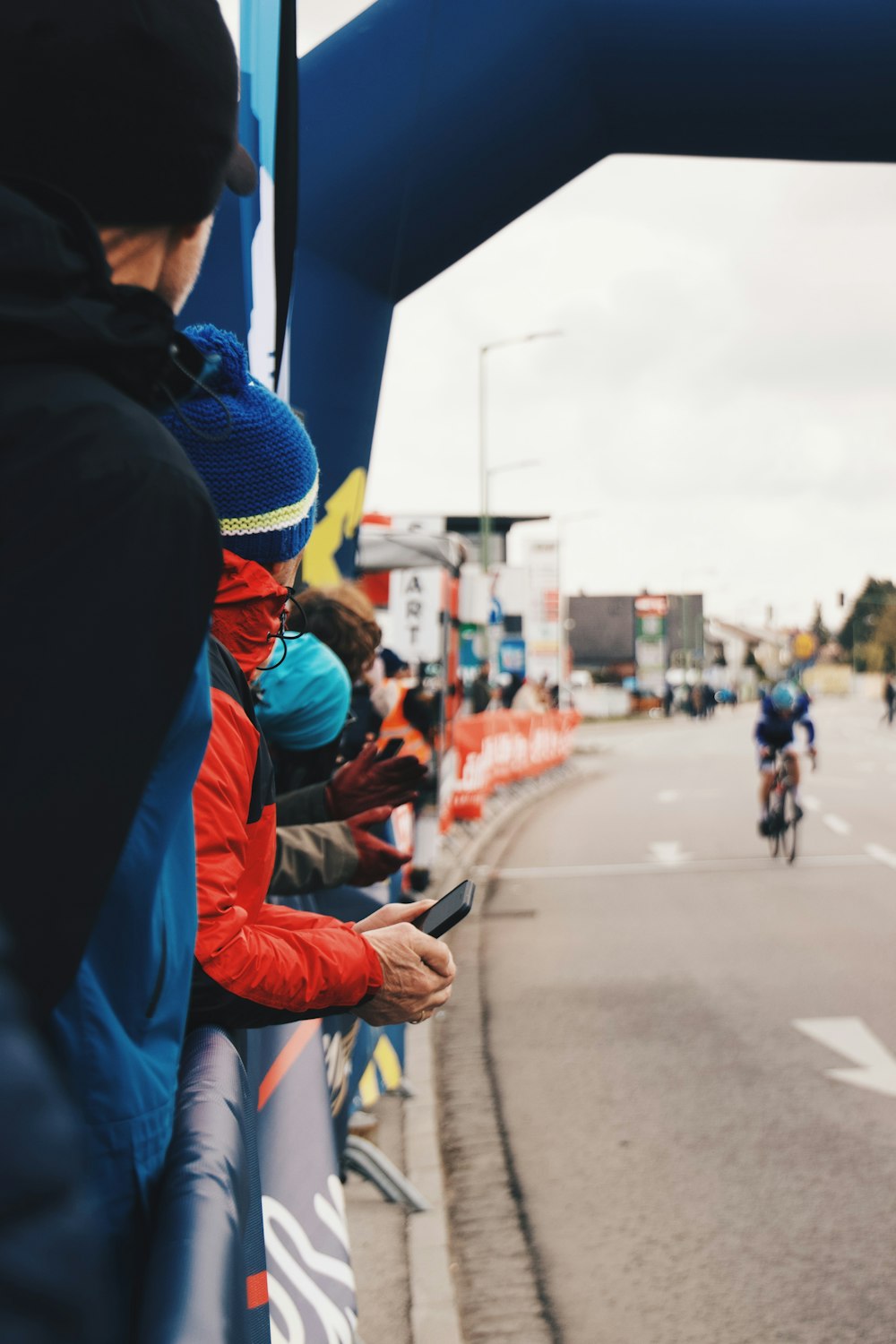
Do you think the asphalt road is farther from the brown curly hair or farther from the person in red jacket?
the person in red jacket

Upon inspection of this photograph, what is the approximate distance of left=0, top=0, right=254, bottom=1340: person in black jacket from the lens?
795mm

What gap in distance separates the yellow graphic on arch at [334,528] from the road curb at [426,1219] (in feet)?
7.35

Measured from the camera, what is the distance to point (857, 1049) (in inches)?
241

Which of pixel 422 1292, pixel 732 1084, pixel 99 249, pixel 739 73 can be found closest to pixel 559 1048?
pixel 732 1084

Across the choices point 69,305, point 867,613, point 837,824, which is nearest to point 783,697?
point 837,824

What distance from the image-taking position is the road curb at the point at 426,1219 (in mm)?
3580

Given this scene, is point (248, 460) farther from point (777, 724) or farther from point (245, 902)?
point (777, 724)

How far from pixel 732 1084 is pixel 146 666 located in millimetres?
5351

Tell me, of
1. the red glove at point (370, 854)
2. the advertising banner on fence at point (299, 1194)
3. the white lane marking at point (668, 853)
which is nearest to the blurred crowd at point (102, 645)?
the advertising banner on fence at point (299, 1194)

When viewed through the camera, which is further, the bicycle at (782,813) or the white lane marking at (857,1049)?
the bicycle at (782,813)

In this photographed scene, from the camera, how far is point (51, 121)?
A: 1.02m

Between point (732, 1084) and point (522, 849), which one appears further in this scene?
point (522, 849)

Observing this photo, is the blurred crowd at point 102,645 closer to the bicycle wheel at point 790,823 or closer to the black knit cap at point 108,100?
the black knit cap at point 108,100

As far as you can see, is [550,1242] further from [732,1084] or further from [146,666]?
[146,666]
